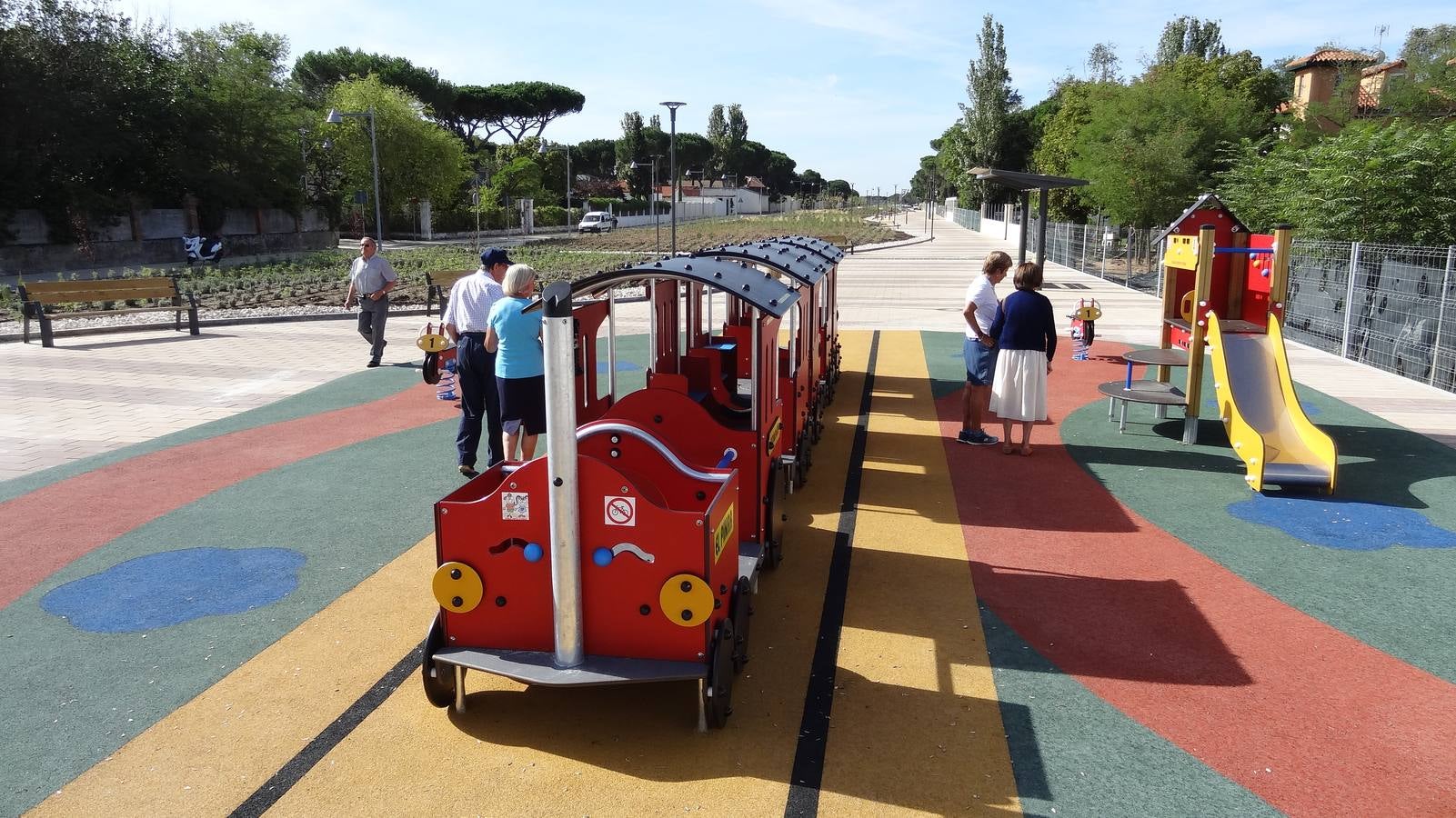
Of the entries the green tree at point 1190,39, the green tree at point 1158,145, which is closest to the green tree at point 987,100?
the green tree at point 1190,39

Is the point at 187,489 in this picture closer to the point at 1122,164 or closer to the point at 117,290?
the point at 117,290

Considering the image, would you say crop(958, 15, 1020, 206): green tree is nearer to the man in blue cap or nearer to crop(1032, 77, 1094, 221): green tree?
crop(1032, 77, 1094, 221): green tree

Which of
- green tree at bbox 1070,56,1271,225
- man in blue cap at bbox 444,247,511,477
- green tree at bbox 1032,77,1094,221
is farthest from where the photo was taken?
green tree at bbox 1032,77,1094,221

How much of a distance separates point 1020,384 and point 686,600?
5.26 meters

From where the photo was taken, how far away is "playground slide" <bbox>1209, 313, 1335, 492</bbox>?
769 centimetres

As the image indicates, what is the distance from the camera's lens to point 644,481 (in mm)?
4809

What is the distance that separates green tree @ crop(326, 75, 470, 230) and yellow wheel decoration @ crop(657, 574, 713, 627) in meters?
54.1

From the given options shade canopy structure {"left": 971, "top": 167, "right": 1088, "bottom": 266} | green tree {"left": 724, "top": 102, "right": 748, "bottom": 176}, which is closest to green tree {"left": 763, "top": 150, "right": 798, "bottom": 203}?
green tree {"left": 724, "top": 102, "right": 748, "bottom": 176}

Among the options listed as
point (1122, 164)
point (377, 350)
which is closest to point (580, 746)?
point (377, 350)

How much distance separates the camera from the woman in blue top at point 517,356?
675 cm

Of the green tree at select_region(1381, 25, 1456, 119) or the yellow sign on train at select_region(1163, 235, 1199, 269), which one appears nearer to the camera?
the yellow sign on train at select_region(1163, 235, 1199, 269)

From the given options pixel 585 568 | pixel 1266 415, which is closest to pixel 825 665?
pixel 585 568

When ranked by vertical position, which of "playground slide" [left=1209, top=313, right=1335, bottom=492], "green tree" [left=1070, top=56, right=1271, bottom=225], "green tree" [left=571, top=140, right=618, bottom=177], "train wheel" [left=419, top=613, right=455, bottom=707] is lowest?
"train wheel" [left=419, top=613, right=455, bottom=707]

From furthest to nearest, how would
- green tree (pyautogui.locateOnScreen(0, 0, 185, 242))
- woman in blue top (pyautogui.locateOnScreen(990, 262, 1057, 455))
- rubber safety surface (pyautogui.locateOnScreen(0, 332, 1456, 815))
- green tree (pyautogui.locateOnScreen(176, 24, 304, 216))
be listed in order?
green tree (pyautogui.locateOnScreen(176, 24, 304, 216)) < green tree (pyautogui.locateOnScreen(0, 0, 185, 242)) < woman in blue top (pyautogui.locateOnScreen(990, 262, 1057, 455)) < rubber safety surface (pyautogui.locateOnScreen(0, 332, 1456, 815))
